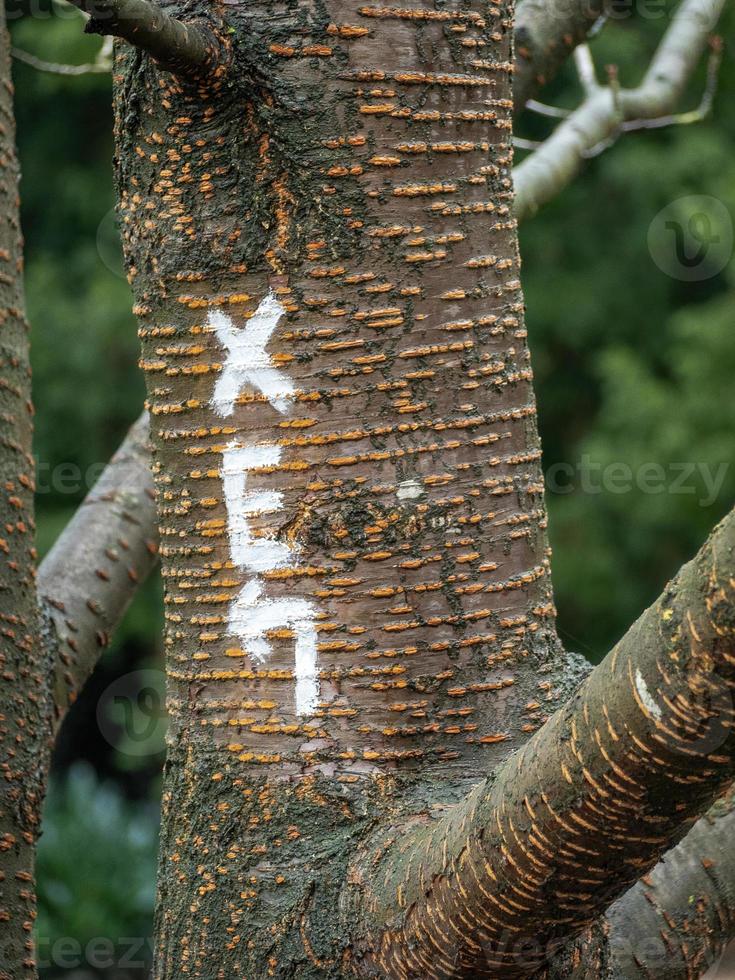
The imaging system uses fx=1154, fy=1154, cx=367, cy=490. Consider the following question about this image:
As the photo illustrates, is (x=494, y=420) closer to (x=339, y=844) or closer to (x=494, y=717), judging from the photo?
(x=494, y=717)

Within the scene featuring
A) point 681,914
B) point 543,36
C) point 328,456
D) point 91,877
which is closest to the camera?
point 328,456

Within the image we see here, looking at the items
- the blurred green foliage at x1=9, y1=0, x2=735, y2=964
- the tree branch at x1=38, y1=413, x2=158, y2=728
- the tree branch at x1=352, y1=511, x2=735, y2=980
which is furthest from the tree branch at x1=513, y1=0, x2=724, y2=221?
the blurred green foliage at x1=9, y1=0, x2=735, y2=964

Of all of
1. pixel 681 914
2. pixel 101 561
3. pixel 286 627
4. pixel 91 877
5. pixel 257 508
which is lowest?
pixel 681 914

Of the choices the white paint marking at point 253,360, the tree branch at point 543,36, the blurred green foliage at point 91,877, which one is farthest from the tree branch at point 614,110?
the blurred green foliage at point 91,877

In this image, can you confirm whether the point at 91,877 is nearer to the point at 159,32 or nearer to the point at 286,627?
the point at 286,627

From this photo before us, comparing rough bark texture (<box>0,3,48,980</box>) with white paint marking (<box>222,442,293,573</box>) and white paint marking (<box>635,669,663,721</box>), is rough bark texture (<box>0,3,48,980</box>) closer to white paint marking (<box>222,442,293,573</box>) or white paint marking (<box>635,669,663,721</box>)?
white paint marking (<box>222,442,293,573</box>)

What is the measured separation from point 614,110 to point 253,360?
2.11 metres

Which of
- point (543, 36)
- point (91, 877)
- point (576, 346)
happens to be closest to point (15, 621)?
point (543, 36)

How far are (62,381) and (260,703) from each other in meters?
7.62

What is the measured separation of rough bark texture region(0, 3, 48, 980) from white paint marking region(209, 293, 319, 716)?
463 mm

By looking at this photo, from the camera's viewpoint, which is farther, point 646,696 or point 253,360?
point 253,360

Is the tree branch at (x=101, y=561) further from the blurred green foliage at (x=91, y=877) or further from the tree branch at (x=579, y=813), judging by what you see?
the blurred green foliage at (x=91, y=877)

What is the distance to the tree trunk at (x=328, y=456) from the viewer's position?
1.45 meters

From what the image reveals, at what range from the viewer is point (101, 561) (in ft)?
7.55
